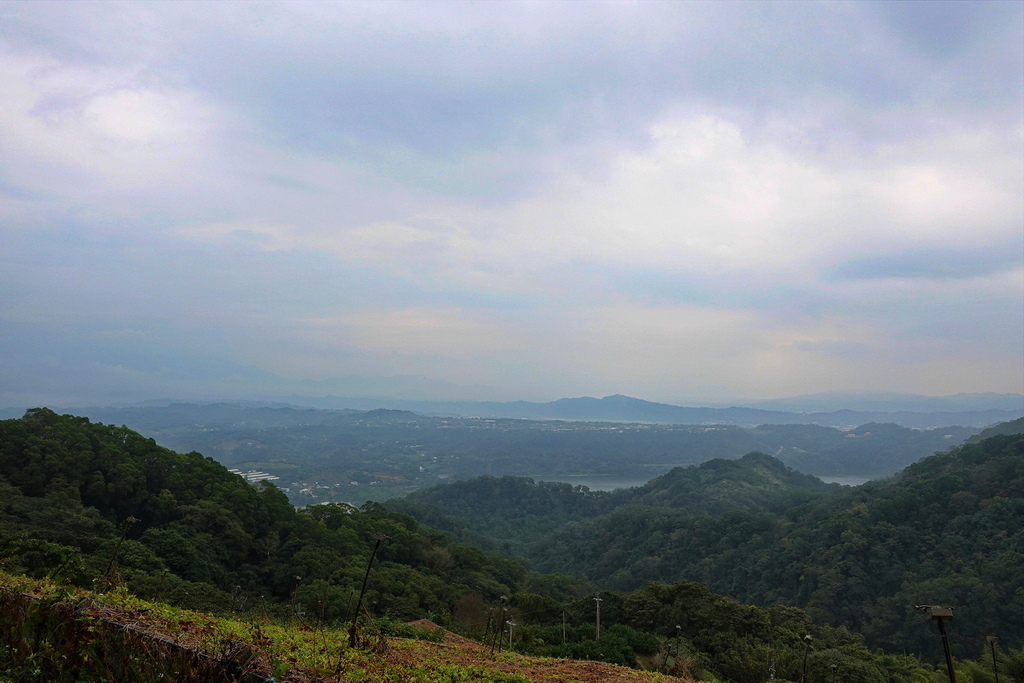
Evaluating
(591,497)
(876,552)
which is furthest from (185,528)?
(591,497)

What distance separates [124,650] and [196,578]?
20306 mm

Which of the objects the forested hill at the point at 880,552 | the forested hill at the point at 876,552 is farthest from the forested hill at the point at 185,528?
the forested hill at the point at 876,552

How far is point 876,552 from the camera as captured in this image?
145 ft

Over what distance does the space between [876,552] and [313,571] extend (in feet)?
156

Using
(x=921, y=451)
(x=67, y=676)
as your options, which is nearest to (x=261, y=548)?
(x=67, y=676)

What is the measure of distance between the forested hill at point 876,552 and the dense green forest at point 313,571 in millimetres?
833

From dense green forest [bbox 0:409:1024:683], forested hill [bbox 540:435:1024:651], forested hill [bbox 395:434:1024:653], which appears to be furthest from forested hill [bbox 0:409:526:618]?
forested hill [bbox 395:434:1024:653]

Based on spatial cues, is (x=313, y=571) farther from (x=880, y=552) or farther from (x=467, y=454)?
(x=467, y=454)

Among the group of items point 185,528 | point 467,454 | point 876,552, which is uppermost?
point 185,528

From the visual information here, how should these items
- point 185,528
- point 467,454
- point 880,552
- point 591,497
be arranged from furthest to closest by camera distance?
point 467,454 → point 591,497 → point 880,552 → point 185,528

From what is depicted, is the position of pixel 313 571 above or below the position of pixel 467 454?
above

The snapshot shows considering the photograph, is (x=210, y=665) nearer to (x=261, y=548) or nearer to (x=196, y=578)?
(x=196, y=578)

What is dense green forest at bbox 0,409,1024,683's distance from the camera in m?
15.2

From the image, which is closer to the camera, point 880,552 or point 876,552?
point 880,552
